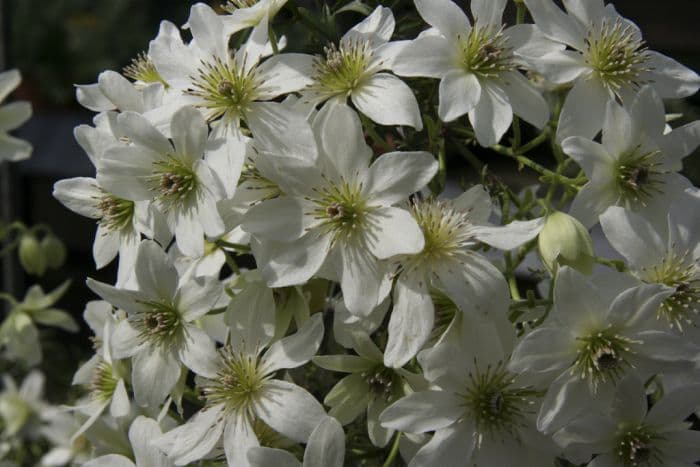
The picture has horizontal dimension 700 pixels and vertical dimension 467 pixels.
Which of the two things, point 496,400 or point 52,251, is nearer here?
point 496,400

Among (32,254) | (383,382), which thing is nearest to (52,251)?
(32,254)

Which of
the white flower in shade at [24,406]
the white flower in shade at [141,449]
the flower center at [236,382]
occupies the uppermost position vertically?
the flower center at [236,382]

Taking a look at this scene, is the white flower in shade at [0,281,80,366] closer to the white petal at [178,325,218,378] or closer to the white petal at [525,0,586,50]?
the white petal at [178,325,218,378]

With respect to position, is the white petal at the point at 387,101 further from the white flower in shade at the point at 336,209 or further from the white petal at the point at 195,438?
the white petal at the point at 195,438

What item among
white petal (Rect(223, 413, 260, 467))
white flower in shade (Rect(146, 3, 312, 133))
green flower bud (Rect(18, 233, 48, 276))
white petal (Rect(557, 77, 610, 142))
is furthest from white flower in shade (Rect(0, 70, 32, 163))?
white petal (Rect(557, 77, 610, 142))

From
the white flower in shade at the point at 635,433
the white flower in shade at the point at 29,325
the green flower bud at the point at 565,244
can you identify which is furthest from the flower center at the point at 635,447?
the white flower in shade at the point at 29,325

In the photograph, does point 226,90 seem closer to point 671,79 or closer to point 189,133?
point 189,133

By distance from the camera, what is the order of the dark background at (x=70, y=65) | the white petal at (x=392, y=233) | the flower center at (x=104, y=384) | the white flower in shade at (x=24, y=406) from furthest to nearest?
the dark background at (x=70, y=65), the white flower in shade at (x=24, y=406), the flower center at (x=104, y=384), the white petal at (x=392, y=233)

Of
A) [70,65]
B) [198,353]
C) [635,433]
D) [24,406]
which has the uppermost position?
[198,353]
